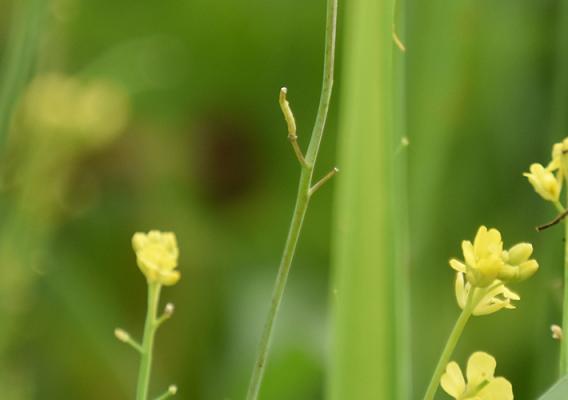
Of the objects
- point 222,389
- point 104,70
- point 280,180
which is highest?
point 104,70

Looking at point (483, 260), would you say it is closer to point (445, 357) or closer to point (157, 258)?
point (445, 357)

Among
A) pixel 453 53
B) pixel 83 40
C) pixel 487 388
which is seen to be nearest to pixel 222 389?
pixel 453 53

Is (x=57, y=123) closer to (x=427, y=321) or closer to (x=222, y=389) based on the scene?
(x=222, y=389)

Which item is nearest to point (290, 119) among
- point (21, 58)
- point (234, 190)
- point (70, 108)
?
point (21, 58)

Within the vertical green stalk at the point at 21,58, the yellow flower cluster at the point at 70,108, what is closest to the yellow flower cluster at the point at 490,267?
the vertical green stalk at the point at 21,58

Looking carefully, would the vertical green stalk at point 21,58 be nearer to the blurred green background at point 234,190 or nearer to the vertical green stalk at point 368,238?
the blurred green background at point 234,190

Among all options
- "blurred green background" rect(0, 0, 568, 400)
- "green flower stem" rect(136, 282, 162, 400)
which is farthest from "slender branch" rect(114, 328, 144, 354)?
"blurred green background" rect(0, 0, 568, 400)
